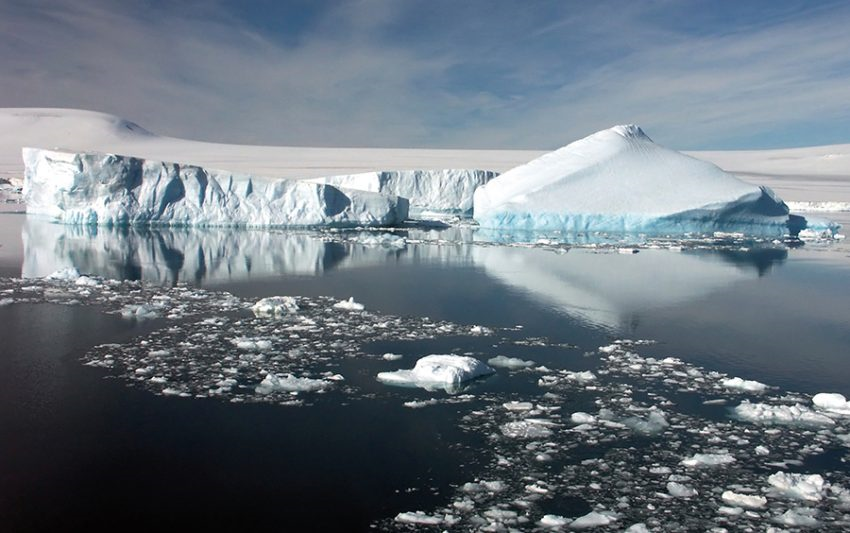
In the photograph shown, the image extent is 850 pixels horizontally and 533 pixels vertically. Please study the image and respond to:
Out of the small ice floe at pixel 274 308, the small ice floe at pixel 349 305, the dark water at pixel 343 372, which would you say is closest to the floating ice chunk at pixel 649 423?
the dark water at pixel 343 372

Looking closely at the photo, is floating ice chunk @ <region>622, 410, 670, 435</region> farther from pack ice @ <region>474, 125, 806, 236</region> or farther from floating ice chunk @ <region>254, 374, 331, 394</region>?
pack ice @ <region>474, 125, 806, 236</region>

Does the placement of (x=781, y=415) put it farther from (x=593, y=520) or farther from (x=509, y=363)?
(x=593, y=520)

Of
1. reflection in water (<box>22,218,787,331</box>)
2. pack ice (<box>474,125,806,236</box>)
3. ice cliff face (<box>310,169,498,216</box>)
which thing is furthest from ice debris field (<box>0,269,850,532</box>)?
ice cliff face (<box>310,169,498,216</box>)

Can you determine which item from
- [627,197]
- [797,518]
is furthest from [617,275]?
[627,197]

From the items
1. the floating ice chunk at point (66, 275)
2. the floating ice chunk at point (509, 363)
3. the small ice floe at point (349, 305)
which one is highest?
the floating ice chunk at point (66, 275)

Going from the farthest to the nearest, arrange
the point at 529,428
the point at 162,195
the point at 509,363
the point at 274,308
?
1. the point at 162,195
2. the point at 274,308
3. the point at 509,363
4. the point at 529,428

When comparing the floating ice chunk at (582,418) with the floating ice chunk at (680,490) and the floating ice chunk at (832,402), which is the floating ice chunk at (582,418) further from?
the floating ice chunk at (832,402)

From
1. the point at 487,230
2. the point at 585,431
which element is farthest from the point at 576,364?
the point at 487,230

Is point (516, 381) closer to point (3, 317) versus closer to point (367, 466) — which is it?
point (367, 466)
